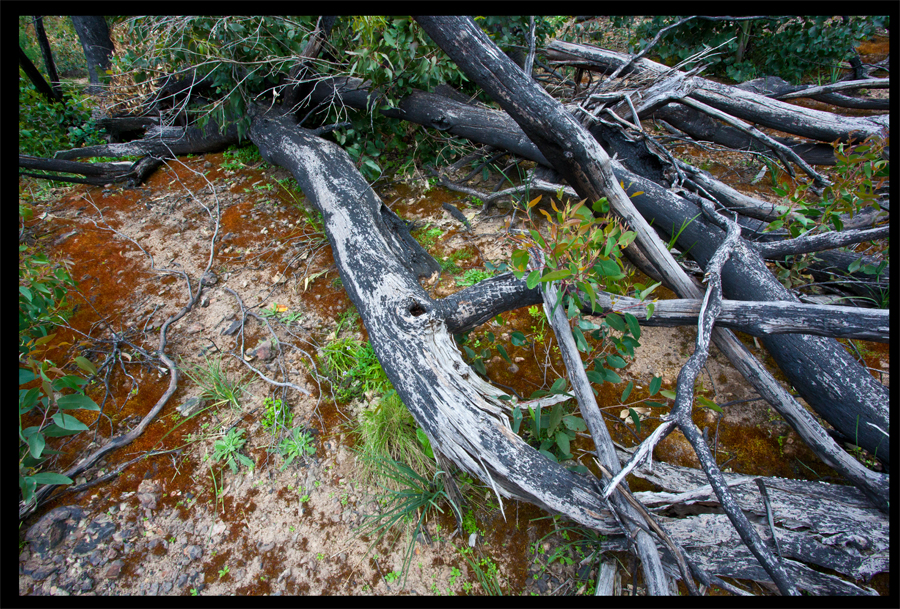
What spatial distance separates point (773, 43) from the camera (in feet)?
13.4

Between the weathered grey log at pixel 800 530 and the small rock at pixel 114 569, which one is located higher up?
the weathered grey log at pixel 800 530

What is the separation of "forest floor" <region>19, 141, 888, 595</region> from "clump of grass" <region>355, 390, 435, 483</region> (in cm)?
9

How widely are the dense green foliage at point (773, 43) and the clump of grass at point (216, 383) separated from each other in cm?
499

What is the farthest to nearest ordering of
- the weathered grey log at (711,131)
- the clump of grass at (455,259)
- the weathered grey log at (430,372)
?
the weathered grey log at (711,131), the clump of grass at (455,259), the weathered grey log at (430,372)

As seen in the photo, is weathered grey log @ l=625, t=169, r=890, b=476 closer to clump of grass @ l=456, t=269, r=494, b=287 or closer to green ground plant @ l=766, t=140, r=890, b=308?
green ground plant @ l=766, t=140, r=890, b=308

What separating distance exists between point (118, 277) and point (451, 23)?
2936mm

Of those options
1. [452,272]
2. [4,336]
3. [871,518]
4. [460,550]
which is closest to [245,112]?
[452,272]

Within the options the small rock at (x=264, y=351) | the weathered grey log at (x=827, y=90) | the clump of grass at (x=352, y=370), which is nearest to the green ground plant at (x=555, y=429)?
the clump of grass at (x=352, y=370)

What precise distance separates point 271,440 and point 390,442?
2.09 ft

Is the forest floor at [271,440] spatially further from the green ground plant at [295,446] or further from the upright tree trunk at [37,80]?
the upright tree trunk at [37,80]

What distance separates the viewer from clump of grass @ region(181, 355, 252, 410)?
2215mm

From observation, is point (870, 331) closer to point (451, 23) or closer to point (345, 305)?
point (451, 23)

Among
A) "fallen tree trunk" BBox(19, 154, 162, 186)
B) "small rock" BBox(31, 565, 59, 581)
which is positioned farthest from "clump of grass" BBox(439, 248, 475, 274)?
"fallen tree trunk" BBox(19, 154, 162, 186)

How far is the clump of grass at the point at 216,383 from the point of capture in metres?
2.21
